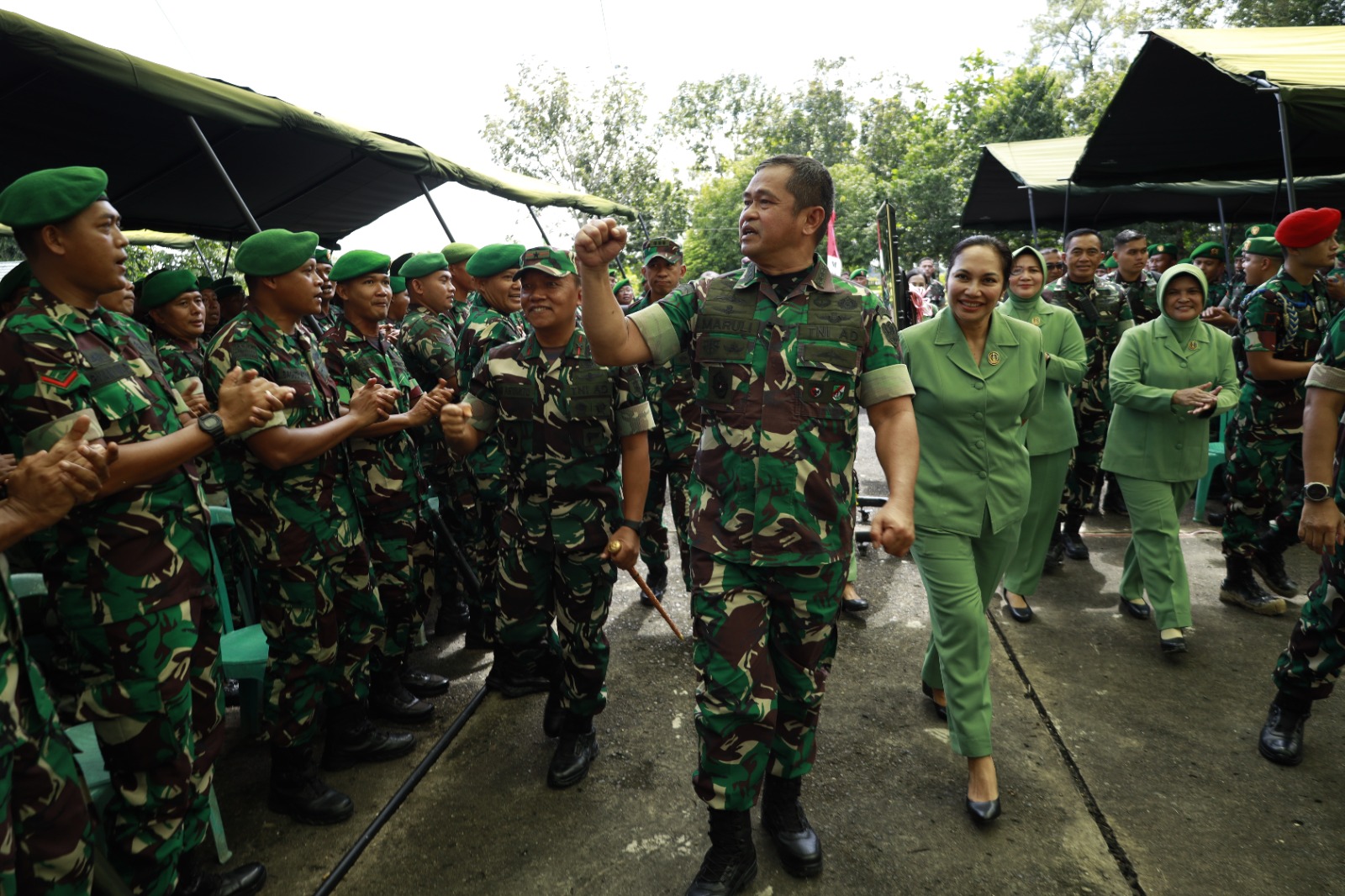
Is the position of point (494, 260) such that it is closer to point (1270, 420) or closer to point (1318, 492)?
point (1318, 492)

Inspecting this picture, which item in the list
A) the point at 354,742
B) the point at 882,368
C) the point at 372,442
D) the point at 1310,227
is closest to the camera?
the point at 882,368

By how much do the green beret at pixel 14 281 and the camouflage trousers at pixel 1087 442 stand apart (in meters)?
5.49

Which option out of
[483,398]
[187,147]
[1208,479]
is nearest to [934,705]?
[483,398]

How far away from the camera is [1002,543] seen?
3014 millimetres

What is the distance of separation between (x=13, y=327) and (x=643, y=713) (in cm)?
259

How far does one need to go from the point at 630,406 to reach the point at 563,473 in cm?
35

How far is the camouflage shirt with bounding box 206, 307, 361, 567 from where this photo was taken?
2.63 metres

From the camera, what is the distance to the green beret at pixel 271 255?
8.75 feet

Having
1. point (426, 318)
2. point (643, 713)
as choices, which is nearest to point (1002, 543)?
point (643, 713)

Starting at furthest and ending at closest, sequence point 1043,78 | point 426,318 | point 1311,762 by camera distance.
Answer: point 1043,78 → point 426,318 → point 1311,762

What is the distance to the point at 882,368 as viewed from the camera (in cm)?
238

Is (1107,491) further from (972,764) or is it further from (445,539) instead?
(445,539)

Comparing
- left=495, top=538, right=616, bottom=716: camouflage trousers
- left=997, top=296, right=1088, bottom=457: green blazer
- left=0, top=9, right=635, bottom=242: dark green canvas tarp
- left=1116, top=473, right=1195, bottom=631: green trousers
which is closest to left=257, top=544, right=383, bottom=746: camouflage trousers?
left=495, top=538, right=616, bottom=716: camouflage trousers

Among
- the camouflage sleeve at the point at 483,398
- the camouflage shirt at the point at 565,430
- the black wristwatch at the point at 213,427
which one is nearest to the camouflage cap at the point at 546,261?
the camouflage shirt at the point at 565,430
